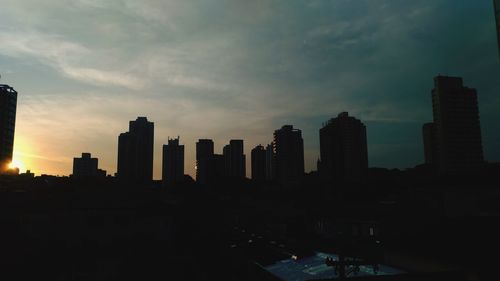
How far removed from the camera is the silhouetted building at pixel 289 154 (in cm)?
11256

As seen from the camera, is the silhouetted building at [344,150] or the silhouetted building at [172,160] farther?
the silhouetted building at [172,160]

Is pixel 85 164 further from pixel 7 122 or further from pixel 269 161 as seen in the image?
pixel 269 161

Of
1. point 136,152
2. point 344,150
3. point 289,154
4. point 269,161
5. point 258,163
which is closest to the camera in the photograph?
point 136,152

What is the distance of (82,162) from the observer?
449 feet

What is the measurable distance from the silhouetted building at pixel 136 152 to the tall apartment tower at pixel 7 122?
2601 centimetres

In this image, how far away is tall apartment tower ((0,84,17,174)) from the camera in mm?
92750

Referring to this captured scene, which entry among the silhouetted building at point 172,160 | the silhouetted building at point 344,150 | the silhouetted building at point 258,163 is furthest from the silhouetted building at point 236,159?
the silhouetted building at point 344,150

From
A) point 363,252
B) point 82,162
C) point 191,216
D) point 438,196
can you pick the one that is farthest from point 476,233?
point 82,162

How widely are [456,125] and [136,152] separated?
87512 millimetres

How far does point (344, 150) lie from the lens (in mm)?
107688

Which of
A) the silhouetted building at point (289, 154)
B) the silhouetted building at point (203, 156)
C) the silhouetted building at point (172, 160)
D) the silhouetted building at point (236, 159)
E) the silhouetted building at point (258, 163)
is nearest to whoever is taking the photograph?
the silhouetted building at point (289, 154)

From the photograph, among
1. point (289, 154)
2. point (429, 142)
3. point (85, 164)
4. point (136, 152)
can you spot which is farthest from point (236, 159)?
point (429, 142)

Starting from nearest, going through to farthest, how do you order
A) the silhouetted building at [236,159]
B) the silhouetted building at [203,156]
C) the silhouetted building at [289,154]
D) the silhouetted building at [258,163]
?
the silhouetted building at [289,154] → the silhouetted building at [203,156] → the silhouetted building at [236,159] → the silhouetted building at [258,163]

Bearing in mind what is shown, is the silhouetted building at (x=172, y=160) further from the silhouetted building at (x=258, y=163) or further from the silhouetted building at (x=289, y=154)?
the silhouetted building at (x=289, y=154)
